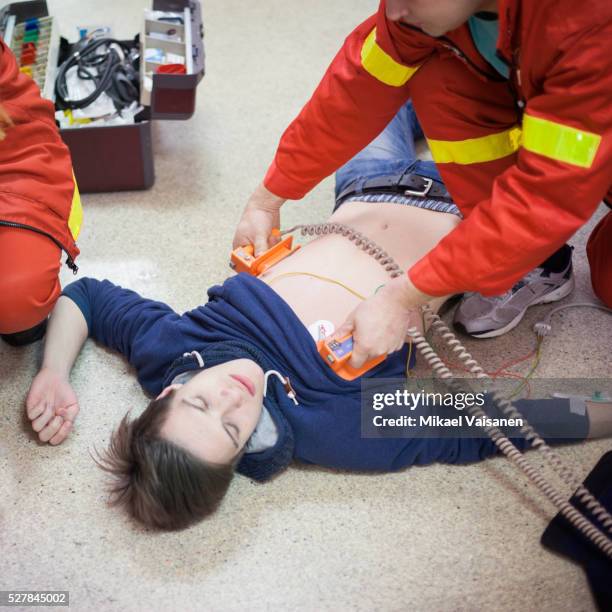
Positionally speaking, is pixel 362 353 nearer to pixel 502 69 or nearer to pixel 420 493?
pixel 420 493

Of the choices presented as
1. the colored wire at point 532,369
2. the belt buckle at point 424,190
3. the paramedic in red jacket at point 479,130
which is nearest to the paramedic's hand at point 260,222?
the paramedic in red jacket at point 479,130

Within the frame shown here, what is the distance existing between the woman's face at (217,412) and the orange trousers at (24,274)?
1.06ft

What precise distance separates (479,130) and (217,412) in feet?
1.98

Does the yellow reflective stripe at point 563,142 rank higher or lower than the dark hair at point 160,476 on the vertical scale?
higher

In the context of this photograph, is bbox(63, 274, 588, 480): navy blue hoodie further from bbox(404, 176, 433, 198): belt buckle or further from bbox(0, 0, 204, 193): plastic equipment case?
bbox(0, 0, 204, 193): plastic equipment case

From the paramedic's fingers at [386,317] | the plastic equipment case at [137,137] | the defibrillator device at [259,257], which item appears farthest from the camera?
the plastic equipment case at [137,137]

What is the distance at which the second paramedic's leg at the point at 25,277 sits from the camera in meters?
1.10

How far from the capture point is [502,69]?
0.94 m

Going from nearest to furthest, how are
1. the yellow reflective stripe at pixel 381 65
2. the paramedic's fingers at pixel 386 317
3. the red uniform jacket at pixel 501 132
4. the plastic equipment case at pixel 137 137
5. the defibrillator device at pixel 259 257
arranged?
the red uniform jacket at pixel 501 132 → the paramedic's fingers at pixel 386 317 → the yellow reflective stripe at pixel 381 65 → the defibrillator device at pixel 259 257 → the plastic equipment case at pixel 137 137

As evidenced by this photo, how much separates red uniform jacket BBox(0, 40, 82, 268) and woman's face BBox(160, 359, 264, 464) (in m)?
0.39

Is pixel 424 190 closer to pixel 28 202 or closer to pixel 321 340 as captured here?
pixel 321 340

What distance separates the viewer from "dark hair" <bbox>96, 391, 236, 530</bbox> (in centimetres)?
94

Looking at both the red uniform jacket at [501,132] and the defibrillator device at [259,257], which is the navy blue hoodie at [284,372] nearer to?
the defibrillator device at [259,257]

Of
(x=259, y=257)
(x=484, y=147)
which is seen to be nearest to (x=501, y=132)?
(x=484, y=147)
